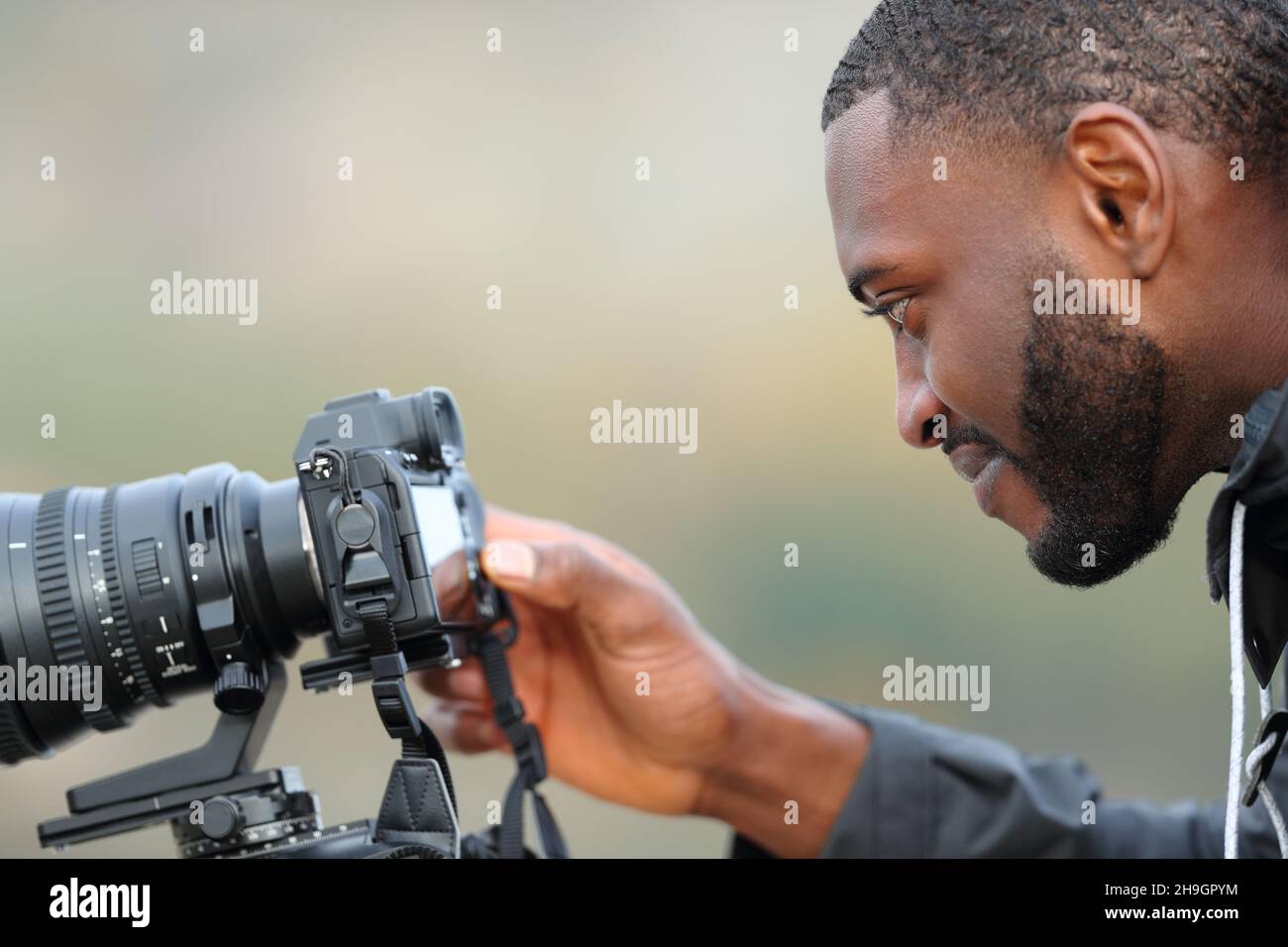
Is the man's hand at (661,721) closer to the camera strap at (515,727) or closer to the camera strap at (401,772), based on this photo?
the camera strap at (515,727)

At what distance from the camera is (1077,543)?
1.22 metres

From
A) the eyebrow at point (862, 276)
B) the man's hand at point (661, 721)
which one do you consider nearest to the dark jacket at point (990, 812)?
the man's hand at point (661, 721)

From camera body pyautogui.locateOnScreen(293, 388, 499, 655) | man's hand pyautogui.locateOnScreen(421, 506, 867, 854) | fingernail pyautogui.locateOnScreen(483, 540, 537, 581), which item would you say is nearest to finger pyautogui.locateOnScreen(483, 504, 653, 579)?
man's hand pyautogui.locateOnScreen(421, 506, 867, 854)

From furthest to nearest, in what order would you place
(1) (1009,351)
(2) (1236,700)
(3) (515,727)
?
(3) (515,727), (1) (1009,351), (2) (1236,700)

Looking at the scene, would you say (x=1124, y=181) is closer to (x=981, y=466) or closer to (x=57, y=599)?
(x=981, y=466)

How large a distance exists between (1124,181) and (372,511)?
0.71 metres

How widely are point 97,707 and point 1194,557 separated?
2794 millimetres

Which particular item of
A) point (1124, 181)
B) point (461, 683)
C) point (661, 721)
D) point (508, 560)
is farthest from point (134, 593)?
point (1124, 181)

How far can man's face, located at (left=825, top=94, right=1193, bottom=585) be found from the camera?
1.11 metres

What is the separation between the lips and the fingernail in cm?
53

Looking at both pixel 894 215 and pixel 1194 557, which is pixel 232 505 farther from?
pixel 1194 557

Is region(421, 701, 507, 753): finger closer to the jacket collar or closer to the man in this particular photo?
the man

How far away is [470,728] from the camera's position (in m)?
1.74
